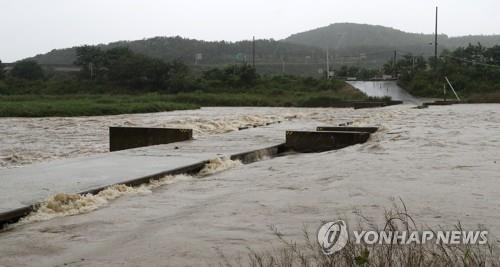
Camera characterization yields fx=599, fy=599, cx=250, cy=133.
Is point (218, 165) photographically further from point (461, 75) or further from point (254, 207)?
point (461, 75)

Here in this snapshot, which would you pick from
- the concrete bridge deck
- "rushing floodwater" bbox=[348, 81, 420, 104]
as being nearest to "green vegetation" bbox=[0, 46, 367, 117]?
"rushing floodwater" bbox=[348, 81, 420, 104]

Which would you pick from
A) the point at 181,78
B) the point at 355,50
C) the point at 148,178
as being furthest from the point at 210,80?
the point at 355,50

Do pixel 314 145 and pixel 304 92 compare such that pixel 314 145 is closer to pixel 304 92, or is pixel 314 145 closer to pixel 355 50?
pixel 304 92

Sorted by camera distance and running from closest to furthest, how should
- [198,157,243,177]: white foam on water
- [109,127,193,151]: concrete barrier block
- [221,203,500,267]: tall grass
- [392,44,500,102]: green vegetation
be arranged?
[221,203,500,267]: tall grass
[198,157,243,177]: white foam on water
[109,127,193,151]: concrete barrier block
[392,44,500,102]: green vegetation

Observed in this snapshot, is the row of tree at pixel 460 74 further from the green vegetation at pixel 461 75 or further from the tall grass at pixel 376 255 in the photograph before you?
the tall grass at pixel 376 255

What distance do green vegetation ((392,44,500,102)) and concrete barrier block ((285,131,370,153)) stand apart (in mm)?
30420

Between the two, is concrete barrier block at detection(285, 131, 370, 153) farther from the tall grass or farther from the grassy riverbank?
the grassy riverbank

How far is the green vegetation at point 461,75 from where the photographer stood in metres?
42.8

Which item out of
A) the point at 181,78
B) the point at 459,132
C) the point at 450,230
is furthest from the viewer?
the point at 181,78

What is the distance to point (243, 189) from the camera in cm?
624

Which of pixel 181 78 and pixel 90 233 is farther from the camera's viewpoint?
pixel 181 78

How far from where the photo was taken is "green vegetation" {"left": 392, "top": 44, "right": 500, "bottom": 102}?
42844mm

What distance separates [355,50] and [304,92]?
233 ft

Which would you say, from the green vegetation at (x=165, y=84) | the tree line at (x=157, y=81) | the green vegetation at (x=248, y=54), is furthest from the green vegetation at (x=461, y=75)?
the green vegetation at (x=248, y=54)
